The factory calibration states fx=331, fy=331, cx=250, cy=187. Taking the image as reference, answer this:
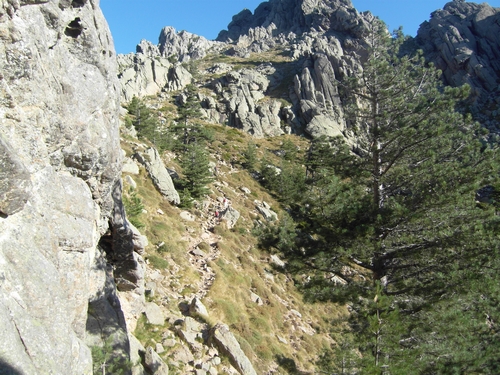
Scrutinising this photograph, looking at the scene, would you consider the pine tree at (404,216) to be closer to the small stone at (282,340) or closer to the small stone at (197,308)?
the small stone at (197,308)

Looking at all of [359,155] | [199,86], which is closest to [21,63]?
[359,155]

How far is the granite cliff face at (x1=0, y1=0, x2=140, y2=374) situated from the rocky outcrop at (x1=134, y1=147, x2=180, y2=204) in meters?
10.5

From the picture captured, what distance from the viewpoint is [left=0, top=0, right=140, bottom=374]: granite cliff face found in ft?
16.0

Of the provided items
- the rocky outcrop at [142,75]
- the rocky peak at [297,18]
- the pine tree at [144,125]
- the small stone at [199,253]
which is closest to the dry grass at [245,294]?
the small stone at [199,253]

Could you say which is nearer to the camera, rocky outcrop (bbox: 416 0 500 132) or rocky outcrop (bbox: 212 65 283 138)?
rocky outcrop (bbox: 212 65 283 138)

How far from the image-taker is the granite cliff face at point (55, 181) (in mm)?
4871

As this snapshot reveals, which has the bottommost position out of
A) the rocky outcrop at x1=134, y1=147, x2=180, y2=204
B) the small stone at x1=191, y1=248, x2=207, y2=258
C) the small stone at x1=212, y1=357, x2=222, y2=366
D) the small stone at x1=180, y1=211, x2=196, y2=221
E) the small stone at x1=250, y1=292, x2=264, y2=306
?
the small stone at x1=212, y1=357, x2=222, y2=366

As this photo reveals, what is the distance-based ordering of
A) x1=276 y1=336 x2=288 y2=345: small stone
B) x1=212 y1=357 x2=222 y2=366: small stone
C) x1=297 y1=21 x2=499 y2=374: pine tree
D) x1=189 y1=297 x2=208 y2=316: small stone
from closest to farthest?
1. x1=297 y1=21 x2=499 y2=374: pine tree
2. x1=212 y1=357 x2=222 y2=366: small stone
3. x1=189 y1=297 x2=208 y2=316: small stone
4. x1=276 y1=336 x2=288 y2=345: small stone

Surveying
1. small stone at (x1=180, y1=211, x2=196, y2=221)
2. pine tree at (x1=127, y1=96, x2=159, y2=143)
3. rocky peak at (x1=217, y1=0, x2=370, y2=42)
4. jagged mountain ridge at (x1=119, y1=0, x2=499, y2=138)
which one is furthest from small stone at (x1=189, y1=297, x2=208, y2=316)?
rocky peak at (x1=217, y1=0, x2=370, y2=42)

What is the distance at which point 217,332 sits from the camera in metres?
10.1

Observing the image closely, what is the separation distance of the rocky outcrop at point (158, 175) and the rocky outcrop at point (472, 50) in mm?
66585

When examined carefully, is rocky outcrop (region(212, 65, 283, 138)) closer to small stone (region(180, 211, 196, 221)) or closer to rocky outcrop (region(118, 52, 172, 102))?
rocky outcrop (region(118, 52, 172, 102))

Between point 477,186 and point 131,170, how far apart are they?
1674 centimetres

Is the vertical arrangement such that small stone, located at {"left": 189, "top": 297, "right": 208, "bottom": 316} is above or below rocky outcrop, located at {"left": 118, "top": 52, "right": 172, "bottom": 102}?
below
